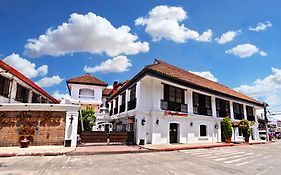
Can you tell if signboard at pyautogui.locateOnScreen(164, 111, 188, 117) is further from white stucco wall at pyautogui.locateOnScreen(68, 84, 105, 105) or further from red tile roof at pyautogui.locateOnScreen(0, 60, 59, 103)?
white stucco wall at pyautogui.locateOnScreen(68, 84, 105, 105)

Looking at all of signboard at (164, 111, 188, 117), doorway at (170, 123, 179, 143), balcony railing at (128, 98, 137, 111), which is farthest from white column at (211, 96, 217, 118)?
balcony railing at (128, 98, 137, 111)

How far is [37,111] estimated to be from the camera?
1399 cm

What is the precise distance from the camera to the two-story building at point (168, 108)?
1703cm

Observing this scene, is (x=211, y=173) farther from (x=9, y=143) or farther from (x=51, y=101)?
(x=51, y=101)

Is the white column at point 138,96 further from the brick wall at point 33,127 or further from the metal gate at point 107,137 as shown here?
the brick wall at point 33,127

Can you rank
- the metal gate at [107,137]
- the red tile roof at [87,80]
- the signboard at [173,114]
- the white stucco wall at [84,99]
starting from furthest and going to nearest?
the red tile roof at [87,80], the white stucco wall at [84,99], the signboard at [173,114], the metal gate at [107,137]

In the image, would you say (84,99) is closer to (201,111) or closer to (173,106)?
(173,106)

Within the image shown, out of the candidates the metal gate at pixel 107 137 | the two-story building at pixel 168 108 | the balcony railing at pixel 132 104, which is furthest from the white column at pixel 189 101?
the metal gate at pixel 107 137

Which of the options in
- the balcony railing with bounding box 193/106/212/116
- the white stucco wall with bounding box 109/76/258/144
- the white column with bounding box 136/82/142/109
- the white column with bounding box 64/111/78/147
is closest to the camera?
the white column with bounding box 64/111/78/147

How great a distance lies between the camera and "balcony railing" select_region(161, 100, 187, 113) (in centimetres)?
1812

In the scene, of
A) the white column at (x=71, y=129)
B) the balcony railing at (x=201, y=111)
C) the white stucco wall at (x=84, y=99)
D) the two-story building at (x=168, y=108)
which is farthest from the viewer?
the white stucco wall at (x=84, y=99)

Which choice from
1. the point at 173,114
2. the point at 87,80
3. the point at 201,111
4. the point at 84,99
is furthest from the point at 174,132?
the point at 87,80

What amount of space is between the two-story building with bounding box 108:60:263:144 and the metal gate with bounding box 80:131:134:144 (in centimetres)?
71

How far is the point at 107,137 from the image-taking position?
625 inches
